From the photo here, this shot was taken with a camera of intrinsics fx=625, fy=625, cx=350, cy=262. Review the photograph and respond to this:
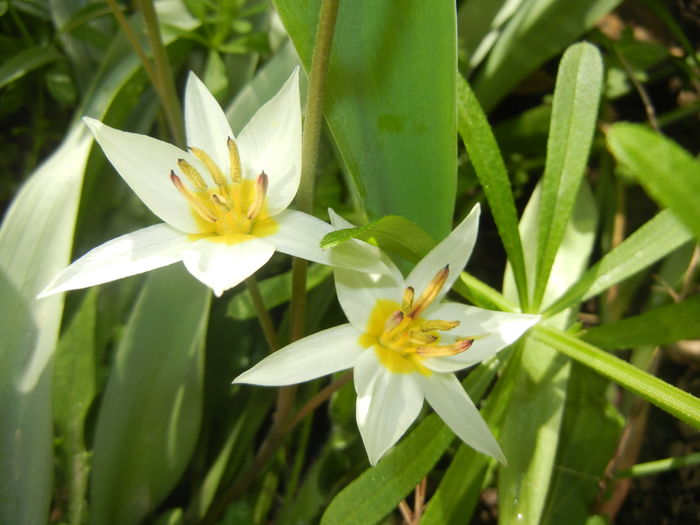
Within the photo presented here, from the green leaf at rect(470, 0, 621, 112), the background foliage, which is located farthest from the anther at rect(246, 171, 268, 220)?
the green leaf at rect(470, 0, 621, 112)

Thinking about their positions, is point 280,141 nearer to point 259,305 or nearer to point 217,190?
point 217,190

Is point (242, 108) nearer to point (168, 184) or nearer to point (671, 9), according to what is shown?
point (168, 184)

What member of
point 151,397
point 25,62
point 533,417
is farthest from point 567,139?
point 25,62

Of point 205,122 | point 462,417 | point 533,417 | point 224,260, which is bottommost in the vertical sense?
point 533,417

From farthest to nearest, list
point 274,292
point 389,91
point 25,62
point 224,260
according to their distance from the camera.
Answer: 1. point 25,62
2. point 274,292
3. point 389,91
4. point 224,260

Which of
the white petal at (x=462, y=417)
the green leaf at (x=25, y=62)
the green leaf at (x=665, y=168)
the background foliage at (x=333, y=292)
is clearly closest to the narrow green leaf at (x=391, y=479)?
the background foliage at (x=333, y=292)

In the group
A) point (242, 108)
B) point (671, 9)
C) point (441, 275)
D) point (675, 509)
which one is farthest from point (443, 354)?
point (671, 9)

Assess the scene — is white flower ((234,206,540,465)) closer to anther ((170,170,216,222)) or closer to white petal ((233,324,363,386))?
white petal ((233,324,363,386))
